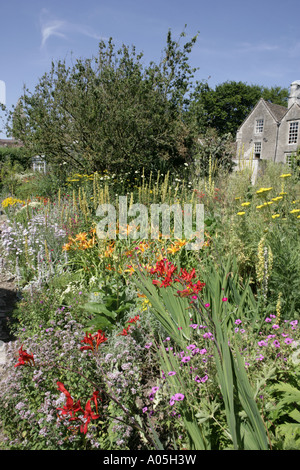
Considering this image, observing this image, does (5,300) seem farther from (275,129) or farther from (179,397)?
(275,129)

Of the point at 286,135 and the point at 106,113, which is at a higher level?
the point at 286,135

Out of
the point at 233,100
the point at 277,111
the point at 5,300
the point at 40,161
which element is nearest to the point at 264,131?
the point at 277,111

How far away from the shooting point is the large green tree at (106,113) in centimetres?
764

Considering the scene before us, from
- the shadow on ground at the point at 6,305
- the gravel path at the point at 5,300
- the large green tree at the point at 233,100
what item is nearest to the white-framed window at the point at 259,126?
the large green tree at the point at 233,100

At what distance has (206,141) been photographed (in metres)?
11.6

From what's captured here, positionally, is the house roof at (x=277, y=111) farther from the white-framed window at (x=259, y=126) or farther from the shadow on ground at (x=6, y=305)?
the shadow on ground at (x=6, y=305)

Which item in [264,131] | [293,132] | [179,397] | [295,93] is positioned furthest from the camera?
[264,131]

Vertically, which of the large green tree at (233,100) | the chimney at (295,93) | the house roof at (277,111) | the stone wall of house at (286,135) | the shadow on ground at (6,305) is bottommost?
the shadow on ground at (6,305)

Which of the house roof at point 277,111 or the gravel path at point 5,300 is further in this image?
the house roof at point 277,111

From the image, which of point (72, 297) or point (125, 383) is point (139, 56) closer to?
point (72, 297)

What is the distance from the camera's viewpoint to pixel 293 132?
27219mm

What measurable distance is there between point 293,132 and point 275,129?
1845mm

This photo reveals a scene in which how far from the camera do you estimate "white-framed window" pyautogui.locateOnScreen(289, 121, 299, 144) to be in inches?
1057

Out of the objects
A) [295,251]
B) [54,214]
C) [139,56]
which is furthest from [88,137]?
[295,251]
